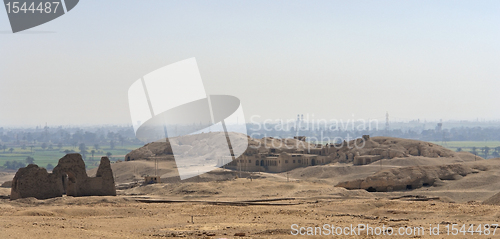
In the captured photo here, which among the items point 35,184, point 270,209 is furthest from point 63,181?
point 270,209

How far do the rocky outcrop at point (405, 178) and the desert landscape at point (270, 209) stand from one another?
0.08m

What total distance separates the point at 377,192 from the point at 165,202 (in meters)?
16.8

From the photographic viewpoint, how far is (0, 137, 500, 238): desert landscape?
2330cm

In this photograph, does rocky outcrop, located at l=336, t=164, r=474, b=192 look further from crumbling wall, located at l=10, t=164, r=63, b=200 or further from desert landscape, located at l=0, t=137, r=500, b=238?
crumbling wall, located at l=10, t=164, r=63, b=200

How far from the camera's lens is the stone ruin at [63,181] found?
1394 inches

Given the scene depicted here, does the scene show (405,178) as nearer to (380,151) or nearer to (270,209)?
(270,209)

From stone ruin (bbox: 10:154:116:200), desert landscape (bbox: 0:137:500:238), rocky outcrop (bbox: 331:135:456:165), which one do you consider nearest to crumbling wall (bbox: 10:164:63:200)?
stone ruin (bbox: 10:154:116:200)

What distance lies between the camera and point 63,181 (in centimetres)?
3844

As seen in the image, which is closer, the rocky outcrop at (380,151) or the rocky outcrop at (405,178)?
the rocky outcrop at (405,178)

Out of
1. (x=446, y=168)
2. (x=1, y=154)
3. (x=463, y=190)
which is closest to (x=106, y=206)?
(x=463, y=190)

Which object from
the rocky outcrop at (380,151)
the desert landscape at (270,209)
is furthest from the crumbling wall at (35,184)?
the rocky outcrop at (380,151)

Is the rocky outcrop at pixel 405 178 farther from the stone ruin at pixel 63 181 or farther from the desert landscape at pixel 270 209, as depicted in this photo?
the stone ruin at pixel 63 181

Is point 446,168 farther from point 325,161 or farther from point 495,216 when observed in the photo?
point 495,216

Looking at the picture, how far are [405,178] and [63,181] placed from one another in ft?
87.6
